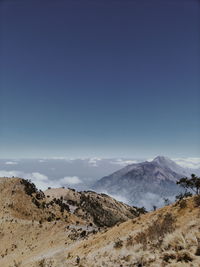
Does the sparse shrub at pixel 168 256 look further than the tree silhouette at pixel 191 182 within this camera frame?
No

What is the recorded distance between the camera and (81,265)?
1894 cm

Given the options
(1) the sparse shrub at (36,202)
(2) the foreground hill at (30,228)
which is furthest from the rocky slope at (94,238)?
(1) the sparse shrub at (36,202)

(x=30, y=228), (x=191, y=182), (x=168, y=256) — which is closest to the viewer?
(x=168, y=256)

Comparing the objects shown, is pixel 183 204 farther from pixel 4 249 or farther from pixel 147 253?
pixel 4 249

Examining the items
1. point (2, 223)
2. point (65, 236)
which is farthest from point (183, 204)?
point (2, 223)

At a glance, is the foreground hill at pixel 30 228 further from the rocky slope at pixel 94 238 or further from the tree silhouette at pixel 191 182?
the tree silhouette at pixel 191 182

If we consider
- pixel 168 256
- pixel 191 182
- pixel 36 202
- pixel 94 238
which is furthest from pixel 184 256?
pixel 36 202

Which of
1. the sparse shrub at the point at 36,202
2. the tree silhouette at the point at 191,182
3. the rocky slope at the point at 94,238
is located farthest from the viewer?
the sparse shrub at the point at 36,202

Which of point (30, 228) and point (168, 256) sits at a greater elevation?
point (168, 256)

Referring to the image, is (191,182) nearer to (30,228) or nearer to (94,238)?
(94,238)

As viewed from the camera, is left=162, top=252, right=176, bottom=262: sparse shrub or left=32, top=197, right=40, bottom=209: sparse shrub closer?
left=162, top=252, right=176, bottom=262: sparse shrub

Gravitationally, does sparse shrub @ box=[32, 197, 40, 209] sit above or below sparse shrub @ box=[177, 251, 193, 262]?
below

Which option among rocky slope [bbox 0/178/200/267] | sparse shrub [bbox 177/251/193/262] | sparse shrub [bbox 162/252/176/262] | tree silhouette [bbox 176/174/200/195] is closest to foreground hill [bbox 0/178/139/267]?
rocky slope [bbox 0/178/200/267]

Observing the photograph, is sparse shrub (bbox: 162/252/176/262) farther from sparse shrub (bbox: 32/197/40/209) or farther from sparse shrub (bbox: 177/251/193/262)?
sparse shrub (bbox: 32/197/40/209)
